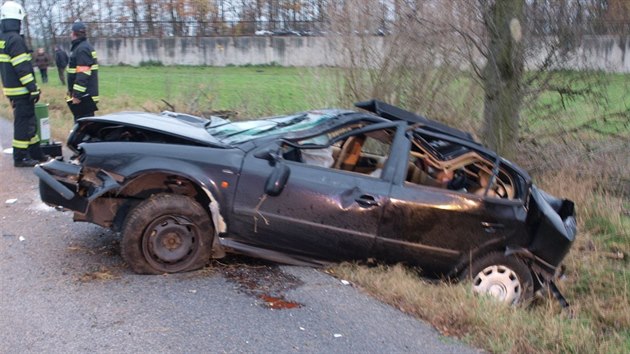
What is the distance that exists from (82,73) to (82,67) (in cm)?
9

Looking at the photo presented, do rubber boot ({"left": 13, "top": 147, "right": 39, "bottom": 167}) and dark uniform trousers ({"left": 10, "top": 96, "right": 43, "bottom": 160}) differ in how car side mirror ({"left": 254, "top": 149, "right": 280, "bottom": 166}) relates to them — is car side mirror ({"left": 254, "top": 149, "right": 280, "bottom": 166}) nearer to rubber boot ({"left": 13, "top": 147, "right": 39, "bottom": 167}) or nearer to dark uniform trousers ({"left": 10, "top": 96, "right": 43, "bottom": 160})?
dark uniform trousers ({"left": 10, "top": 96, "right": 43, "bottom": 160})

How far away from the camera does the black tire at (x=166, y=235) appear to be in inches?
195

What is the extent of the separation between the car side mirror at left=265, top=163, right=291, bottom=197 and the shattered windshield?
500mm

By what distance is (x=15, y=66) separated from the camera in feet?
27.9

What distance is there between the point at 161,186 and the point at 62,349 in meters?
1.81

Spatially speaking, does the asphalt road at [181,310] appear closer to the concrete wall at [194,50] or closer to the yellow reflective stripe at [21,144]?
the yellow reflective stripe at [21,144]

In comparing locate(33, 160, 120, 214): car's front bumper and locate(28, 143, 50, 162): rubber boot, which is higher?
locate(33, 160, 120, 214): car's front bumper

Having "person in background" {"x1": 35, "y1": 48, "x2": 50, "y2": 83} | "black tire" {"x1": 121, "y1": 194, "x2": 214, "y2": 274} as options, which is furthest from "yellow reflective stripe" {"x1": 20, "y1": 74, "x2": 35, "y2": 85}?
"person in background" {"x1": 35, "y1": 48, "x2": 50, "y2": 83}

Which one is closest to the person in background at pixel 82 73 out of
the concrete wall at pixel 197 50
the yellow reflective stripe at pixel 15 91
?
the yellow reflective stripe at pixel 15 91

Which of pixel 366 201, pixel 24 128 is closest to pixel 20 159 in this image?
pixel 24 128

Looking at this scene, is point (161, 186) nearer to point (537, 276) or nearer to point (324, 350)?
point (324, 350)

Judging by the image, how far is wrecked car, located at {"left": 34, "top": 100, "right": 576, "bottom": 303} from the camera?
16.4 feet

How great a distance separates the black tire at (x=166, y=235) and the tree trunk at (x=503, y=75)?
234 inches

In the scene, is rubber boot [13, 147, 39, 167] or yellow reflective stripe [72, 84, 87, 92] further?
yellow reflective stripe [72, 84, 87, 92]
